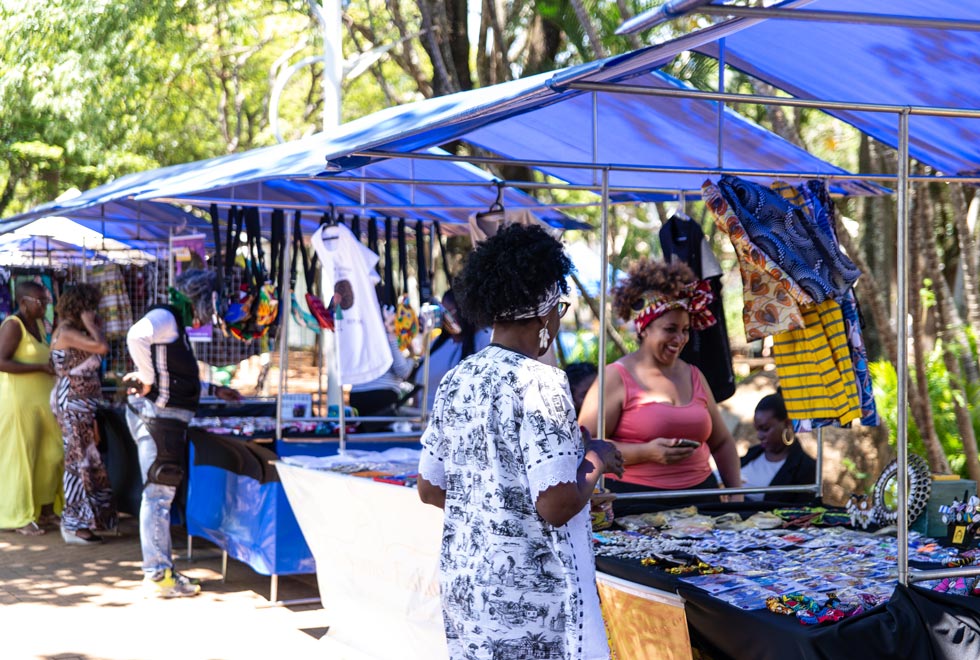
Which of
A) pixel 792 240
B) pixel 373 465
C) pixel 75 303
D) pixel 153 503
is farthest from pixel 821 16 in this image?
pixel 75 303

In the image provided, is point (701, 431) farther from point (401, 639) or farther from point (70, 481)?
point (70, 481)

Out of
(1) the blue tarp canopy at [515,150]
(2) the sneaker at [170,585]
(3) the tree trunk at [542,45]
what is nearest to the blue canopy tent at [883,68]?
(1) the blue tarp canopy at [515,150]

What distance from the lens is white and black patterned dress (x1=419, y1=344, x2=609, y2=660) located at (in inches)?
110

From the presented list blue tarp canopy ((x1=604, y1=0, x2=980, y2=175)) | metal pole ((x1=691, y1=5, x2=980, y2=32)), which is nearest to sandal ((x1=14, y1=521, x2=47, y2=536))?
blue tarp canopy ((x1=604, y1=0, x2=980, y2=175))

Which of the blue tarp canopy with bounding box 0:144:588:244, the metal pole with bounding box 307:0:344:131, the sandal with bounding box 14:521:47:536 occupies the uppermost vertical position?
the metal pole with bounding box 307:0:344:131

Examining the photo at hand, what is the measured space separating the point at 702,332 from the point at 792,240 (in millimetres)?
1079

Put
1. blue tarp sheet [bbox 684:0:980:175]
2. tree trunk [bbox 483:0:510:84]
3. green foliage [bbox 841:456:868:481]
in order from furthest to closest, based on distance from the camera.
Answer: tree trunk [bbox 483:0:510:84]
green foliage [bbox 841:456:868:481]
blue tarp sheet [bbox 684:0:980:175]

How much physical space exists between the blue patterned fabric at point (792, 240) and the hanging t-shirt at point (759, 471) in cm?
221

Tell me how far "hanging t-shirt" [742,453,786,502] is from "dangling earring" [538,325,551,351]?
356 centimetres

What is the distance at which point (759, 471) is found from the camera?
6516 mm

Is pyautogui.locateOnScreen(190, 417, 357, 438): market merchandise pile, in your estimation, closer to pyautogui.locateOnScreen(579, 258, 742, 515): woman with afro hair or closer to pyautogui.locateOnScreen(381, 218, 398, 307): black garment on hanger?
pyautogui.locateOnScreen(381, 218, 398, 307): black garment on hanger

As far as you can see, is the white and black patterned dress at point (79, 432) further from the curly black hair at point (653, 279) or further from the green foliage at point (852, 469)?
the green foliage at point (852, 469)

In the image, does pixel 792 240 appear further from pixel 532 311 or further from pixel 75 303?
pixel 75 303

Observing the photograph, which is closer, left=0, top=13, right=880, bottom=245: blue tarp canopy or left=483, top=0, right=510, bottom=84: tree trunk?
left=0, top=13, right=880, bottom=245: blue tarp canopy
